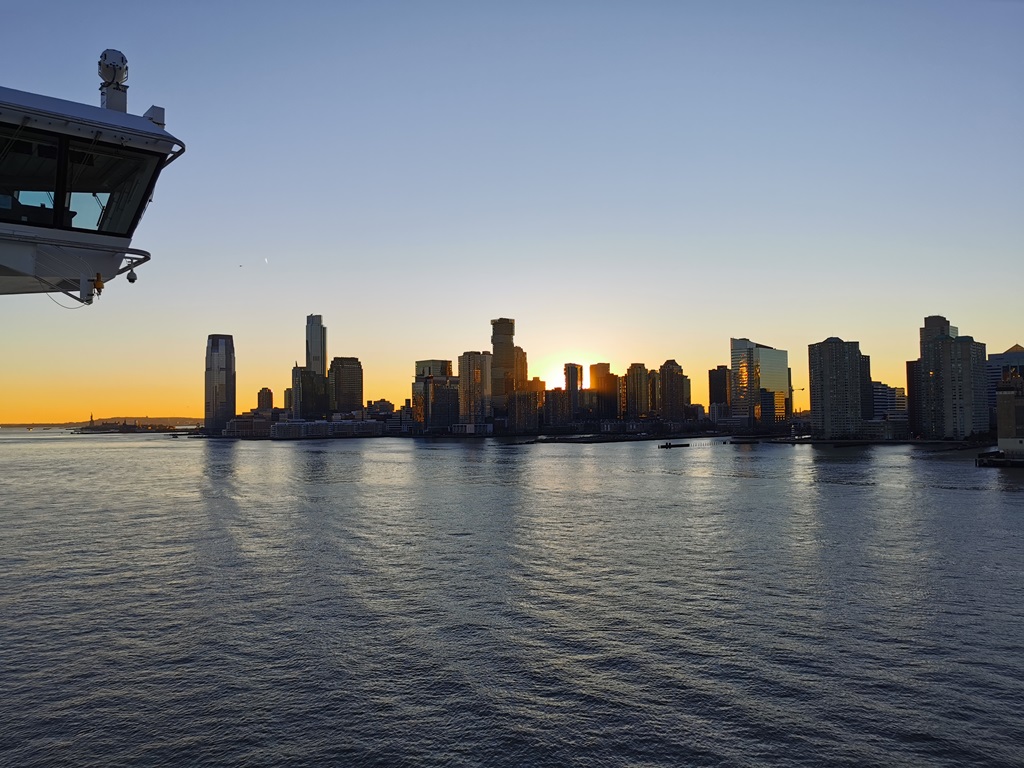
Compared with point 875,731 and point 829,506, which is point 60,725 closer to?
point 875,731

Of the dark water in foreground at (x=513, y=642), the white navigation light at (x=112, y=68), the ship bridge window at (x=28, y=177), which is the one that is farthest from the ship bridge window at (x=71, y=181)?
the dark water in foreground at (x=513, y=642)

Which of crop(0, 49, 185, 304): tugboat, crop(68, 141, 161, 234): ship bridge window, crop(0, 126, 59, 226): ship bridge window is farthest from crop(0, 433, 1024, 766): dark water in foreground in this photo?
crop(0, 126, 59, 226): ship bridge window

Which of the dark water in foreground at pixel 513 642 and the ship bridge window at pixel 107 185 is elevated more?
the ship bridge window at pixel 107 185

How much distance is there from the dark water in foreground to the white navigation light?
864 inches

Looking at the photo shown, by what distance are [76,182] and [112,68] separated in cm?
386

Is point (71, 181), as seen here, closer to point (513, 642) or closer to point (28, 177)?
point (28, 177)

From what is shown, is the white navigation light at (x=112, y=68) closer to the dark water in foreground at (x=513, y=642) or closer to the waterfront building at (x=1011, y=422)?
the dark water in foreground at (x=513, y=642)

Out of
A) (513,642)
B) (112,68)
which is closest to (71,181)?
(112,68)

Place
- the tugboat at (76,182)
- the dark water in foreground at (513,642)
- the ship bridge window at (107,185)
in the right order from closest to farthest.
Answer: the tugboat at (76,182), the ship bridge window at (107,185), the dark water in foreground at (513,642)

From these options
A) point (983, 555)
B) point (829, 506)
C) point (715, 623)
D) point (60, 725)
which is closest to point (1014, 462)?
point (829, 506)

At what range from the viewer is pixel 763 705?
26.2 meters

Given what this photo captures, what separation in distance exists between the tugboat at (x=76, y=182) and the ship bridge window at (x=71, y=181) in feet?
0.08

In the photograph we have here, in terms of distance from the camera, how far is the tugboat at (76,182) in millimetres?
17750

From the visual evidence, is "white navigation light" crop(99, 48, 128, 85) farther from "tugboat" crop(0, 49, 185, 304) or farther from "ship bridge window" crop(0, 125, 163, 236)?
"ship bridge window" crop(0, 125, 163, 236)
